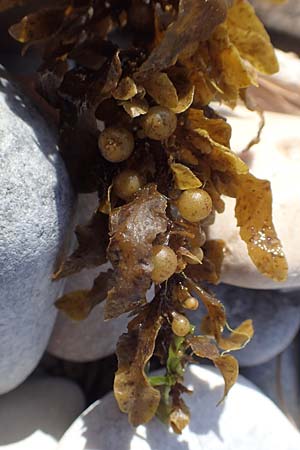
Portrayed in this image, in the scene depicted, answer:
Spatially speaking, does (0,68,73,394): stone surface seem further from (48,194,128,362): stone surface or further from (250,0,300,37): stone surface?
(250,0,300,37): stone surface

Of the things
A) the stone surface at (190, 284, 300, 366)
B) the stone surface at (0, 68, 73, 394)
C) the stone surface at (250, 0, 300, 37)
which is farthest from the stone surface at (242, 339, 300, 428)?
the stone surface at (250, 0, 300, 37)

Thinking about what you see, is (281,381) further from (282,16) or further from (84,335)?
(282,16)

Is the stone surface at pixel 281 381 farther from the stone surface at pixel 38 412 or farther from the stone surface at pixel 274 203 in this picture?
the stone surface at pixel 38 412

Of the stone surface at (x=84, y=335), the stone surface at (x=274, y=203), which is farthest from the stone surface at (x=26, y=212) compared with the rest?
the stone surface at (x=274, y=203)

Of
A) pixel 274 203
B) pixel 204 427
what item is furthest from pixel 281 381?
pixel 274 203

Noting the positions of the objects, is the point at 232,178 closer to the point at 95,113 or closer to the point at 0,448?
the point at 95,113
